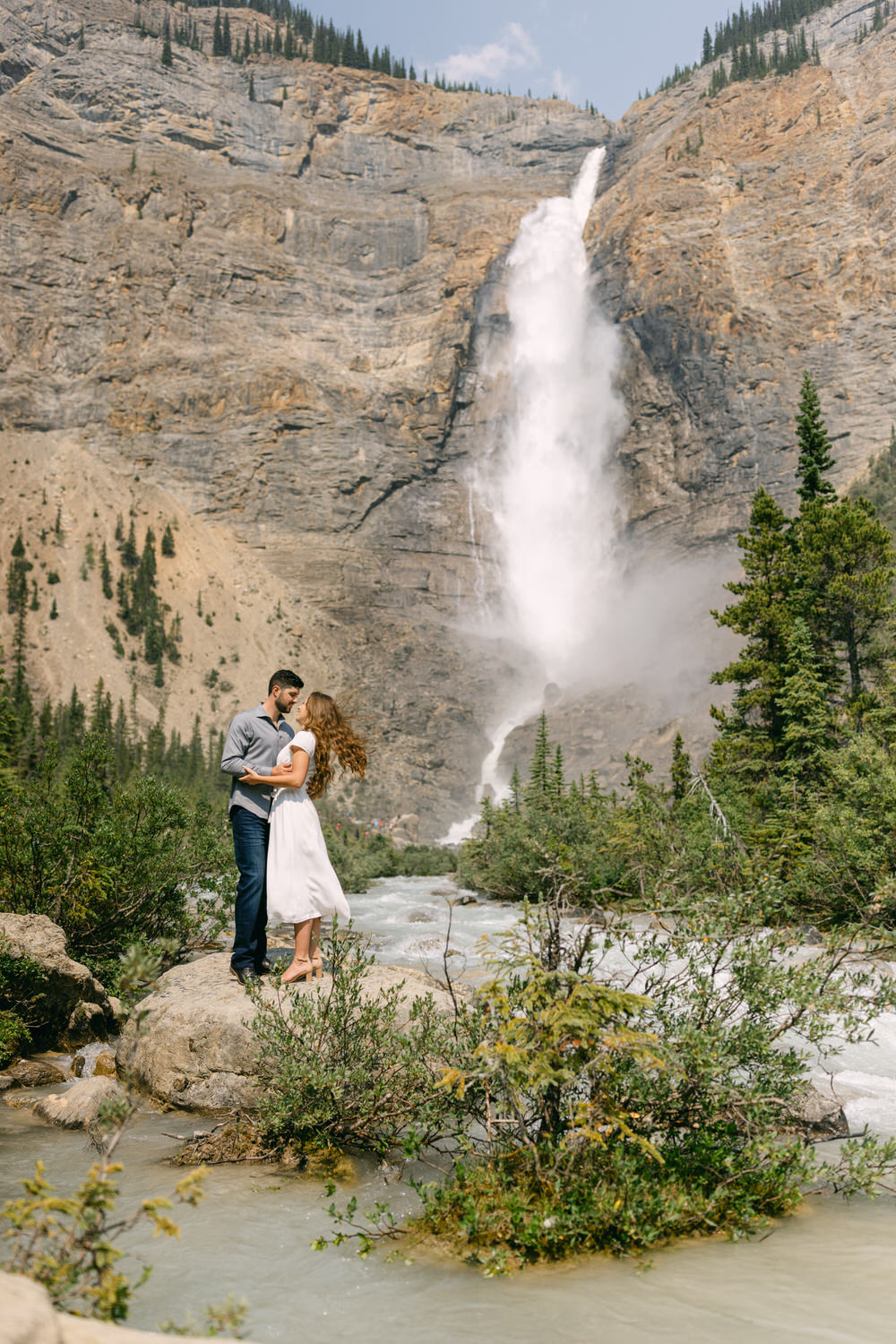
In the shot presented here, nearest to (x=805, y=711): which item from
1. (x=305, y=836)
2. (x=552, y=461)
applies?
(x=305, y=836)

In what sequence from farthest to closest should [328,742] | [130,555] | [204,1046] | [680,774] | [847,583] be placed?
[130,555], [680,774], [847,583], [328,742], [204,1046]

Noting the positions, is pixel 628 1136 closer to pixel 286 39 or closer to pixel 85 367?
pixel 85 367

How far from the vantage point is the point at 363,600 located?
3054 inches

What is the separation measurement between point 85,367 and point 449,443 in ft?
112

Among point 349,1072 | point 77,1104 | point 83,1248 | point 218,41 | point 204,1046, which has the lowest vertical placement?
point 77,1104

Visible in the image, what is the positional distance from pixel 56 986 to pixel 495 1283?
5.65 m

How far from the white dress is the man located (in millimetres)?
140

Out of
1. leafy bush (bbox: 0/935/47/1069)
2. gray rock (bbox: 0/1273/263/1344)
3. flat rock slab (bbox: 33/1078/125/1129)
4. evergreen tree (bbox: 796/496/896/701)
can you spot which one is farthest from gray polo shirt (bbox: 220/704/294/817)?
evergreen tree (bbox: 796/496/896/701)

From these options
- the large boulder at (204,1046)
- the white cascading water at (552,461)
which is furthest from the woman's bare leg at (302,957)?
the white cascading water at (552,461)

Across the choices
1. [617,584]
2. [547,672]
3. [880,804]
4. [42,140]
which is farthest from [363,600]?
[880,804]

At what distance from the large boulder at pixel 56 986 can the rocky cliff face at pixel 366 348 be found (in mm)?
59680

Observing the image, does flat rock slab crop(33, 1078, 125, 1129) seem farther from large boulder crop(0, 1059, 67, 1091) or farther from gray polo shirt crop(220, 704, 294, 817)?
gray polo shirt crop(220, 704, 294, 817)

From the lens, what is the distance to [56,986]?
7957 millimetres

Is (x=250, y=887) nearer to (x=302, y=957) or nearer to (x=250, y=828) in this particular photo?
(x=250, y=828)
